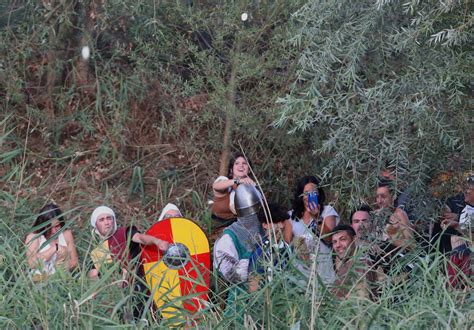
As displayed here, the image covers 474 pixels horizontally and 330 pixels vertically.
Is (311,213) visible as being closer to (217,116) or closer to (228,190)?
(228,190)

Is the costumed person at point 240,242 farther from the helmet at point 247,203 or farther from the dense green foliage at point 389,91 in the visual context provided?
the dense green foliage at point 389,91

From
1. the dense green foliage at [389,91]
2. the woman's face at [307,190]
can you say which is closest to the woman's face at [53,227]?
the dense green foliage at [389,91]

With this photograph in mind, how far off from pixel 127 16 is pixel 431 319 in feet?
19.4

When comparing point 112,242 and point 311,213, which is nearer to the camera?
point 112,242

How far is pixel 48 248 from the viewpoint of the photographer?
7.40 m

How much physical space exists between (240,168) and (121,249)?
5.74ft

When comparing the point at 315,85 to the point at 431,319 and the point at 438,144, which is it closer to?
the point at 438,144

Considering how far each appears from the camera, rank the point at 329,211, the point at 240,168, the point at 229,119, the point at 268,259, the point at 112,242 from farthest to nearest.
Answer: the point at 229,119, the point at 240,168, the point at 329,211, the point at 112,242, the point at 268,259

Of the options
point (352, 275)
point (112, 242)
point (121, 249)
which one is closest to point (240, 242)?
point (121, 249)

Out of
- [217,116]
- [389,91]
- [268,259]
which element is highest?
[389,91]

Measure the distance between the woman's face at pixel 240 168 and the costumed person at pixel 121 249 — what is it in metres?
1.11

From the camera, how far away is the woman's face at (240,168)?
882cm

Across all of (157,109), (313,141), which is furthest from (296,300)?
(157,109)

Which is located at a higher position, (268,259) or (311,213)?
(268,259)
